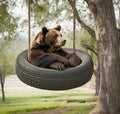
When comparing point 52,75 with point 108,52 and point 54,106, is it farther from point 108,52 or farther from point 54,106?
point 54,106

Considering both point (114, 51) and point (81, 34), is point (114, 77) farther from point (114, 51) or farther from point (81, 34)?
point (81, 34)

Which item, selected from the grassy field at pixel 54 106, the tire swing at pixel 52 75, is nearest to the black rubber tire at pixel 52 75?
the tire swing at pixel 52 75

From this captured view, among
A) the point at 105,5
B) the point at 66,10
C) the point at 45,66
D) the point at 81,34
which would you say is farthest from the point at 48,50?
the point at 81,34

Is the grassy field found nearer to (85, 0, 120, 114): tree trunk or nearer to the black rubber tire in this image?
(85, 0, 120, 114): tree trunk

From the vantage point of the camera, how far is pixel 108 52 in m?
12.9

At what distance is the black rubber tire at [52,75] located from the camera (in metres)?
5.71

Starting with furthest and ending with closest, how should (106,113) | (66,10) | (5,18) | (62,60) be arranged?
(66,10)
(5,18)
(106,113)
(62,60)

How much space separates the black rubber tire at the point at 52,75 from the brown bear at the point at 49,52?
11 centimetres

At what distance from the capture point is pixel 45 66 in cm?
584

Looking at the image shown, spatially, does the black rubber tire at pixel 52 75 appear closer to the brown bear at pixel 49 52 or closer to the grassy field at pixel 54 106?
the brown bear at pixel 49 52

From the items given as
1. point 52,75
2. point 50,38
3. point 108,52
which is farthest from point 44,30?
point 108,52

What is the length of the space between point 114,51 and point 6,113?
41.2 feet

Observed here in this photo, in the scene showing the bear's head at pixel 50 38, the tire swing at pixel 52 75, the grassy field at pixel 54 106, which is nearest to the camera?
the bear's head at pixel 50 38

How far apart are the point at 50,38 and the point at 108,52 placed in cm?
754
